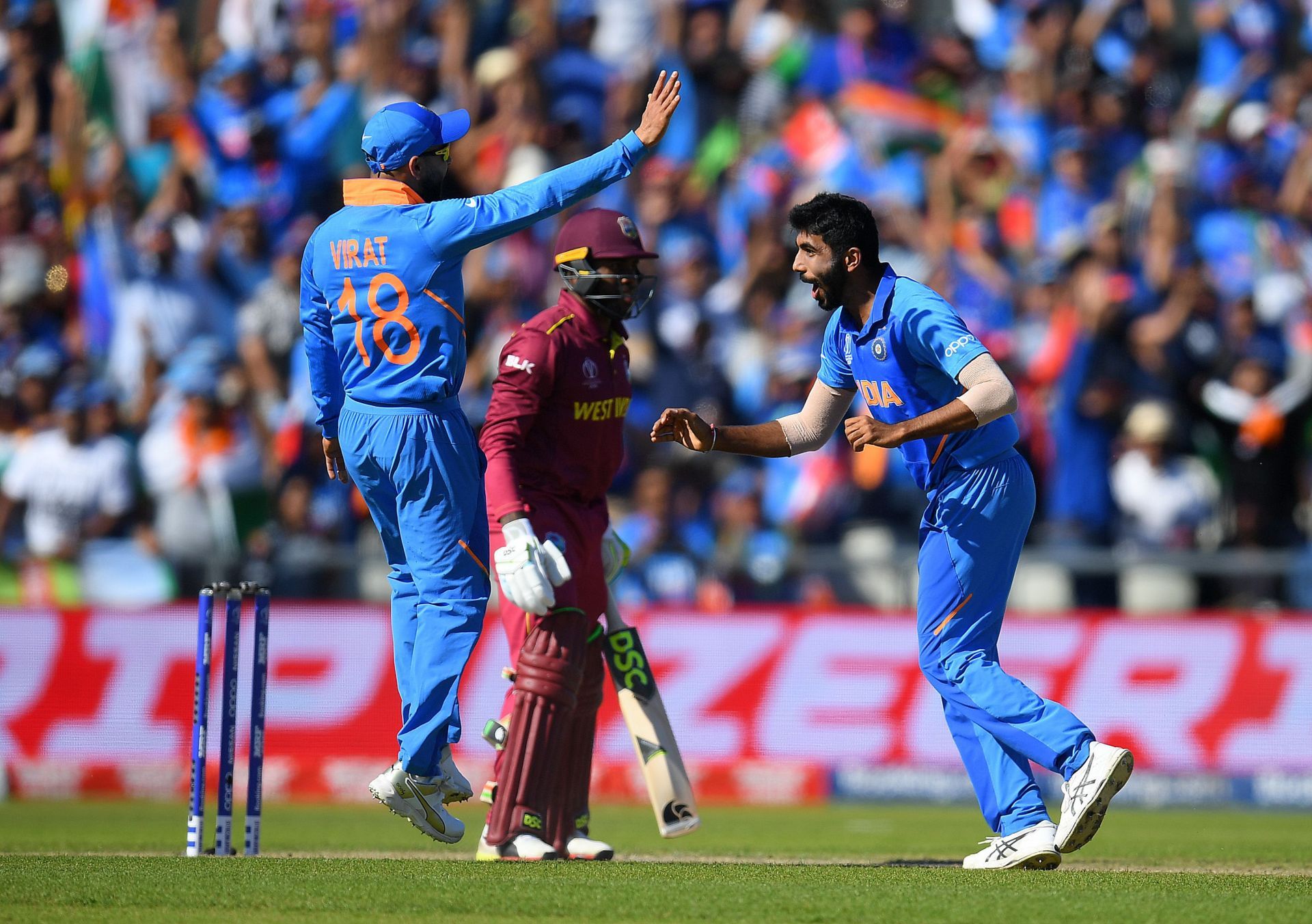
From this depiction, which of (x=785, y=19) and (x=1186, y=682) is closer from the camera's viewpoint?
(x=1186, y=682)

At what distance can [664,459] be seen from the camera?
13.7 metres

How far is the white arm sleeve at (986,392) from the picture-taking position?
6738 mm

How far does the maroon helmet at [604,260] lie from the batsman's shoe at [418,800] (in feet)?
6.79

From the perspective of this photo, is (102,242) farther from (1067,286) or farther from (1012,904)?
(1012,904)

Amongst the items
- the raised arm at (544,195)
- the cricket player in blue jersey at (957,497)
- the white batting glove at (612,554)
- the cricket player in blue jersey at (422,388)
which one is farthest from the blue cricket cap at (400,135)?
the white batting glove at (612,554)

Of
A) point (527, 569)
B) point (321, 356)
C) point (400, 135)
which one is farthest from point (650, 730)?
point (400, 135)

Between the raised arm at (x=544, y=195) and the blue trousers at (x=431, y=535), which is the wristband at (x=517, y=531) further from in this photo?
the raised arm at (x=544, y=195)

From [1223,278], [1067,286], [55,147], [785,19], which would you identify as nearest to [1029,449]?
[1067,286]

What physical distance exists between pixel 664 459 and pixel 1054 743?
281 inches

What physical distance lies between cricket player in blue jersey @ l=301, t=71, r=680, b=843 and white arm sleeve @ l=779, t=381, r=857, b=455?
4.48 ft

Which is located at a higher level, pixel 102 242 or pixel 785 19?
pixel 785 19

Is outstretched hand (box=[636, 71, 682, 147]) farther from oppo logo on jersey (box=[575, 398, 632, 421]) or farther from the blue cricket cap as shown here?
oppo logo on jersey (box=[575, 398, 632, 421])

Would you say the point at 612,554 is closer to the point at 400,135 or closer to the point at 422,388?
the point at 422,388

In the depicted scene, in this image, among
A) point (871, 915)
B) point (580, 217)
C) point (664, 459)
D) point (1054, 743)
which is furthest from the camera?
point (664, 459)
